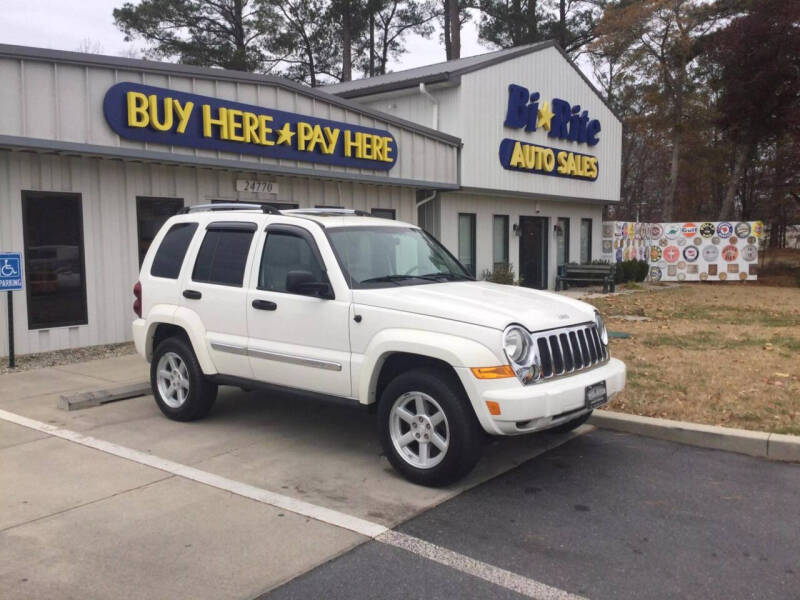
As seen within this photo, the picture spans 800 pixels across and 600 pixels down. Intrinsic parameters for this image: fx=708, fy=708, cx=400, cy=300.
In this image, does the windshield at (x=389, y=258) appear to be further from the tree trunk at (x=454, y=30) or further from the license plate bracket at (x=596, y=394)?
the tree trunk at (x=454, y=30)

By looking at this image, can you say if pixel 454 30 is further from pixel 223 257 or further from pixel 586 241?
pixel 223 257

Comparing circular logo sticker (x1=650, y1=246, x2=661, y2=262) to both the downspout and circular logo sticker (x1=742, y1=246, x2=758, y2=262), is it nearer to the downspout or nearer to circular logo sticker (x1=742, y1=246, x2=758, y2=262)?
circular logo sticker (x1=742, y1=246, x2=758, y2=262)

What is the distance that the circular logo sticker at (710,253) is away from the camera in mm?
24047

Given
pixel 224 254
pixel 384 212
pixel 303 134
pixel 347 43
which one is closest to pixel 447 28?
pixel 347 43

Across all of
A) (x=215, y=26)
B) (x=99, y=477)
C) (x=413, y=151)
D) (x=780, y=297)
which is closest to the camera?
(x=99, y=477)

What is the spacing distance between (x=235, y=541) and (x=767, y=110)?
88.9 feet

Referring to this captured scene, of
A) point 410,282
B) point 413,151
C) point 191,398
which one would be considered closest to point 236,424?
point 191,398

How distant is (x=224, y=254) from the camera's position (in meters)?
6.41

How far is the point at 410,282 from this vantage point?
5773 mm

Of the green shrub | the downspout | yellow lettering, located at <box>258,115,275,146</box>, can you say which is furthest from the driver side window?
the green shrub

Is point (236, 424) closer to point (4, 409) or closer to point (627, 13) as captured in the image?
Answer: point (4, 409)

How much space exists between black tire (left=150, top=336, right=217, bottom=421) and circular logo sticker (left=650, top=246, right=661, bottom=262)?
20919 millimetres

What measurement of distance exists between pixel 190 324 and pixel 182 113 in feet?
17.5

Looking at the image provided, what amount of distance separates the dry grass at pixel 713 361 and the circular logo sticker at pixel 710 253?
719 cm
